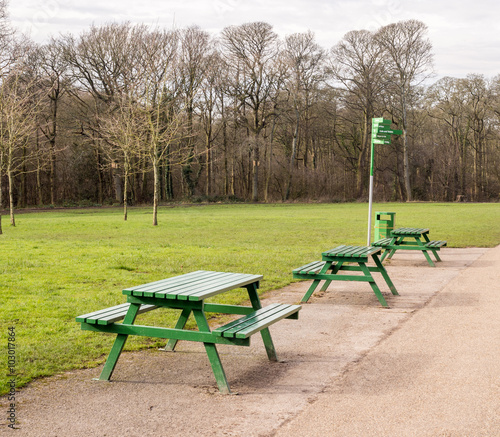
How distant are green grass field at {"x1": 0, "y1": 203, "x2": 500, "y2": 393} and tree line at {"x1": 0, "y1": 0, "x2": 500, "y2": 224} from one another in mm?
18532

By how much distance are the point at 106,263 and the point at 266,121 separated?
39490mm

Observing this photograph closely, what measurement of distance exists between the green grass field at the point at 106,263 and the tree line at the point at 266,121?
18532 mm

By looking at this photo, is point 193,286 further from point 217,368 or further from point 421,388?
point 421,388

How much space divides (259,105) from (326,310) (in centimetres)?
4262

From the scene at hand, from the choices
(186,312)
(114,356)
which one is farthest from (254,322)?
(114,356)

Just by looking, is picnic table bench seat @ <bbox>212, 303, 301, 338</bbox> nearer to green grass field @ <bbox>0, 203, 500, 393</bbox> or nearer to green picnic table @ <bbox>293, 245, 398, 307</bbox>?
green grass field @ <bbox>0, 203, 500, 393</bbox>

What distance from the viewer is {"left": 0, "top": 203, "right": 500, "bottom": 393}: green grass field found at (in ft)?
18.5

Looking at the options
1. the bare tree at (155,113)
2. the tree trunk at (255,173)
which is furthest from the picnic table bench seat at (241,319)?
the tree trunk at (255,173)

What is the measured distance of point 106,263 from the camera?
1113 cm

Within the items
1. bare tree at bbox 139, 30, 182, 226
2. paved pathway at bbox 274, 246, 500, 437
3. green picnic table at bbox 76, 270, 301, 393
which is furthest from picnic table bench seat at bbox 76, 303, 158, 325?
bare tree at bbox 139, 30, 182, 226

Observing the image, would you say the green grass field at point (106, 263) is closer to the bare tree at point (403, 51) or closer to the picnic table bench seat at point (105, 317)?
the picnic table bench seat at point (105, 317)

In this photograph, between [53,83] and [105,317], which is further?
[53,83]

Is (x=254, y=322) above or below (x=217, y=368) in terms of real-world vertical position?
above

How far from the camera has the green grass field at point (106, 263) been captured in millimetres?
5630
